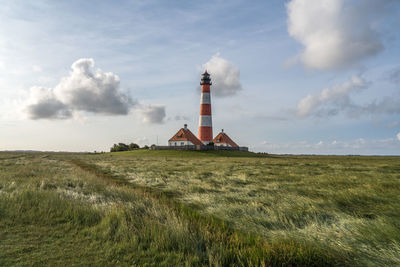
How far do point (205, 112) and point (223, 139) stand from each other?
58.1 feet

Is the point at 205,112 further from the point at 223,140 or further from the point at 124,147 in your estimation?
the point at 124,147

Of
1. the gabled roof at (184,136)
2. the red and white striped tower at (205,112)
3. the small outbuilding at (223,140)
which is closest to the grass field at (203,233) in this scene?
the red and white striped tower at (205,112)

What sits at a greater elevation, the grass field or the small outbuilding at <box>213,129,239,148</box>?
the small outbuilding at <box>213,129,239,148</box>

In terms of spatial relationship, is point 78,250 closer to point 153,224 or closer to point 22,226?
point 153,224

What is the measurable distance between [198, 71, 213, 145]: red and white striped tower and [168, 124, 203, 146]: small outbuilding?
346cm

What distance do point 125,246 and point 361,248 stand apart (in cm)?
468

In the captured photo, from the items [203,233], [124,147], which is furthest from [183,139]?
[203,233]

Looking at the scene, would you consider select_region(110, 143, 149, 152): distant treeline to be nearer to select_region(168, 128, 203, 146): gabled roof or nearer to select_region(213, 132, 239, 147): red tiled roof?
select_region(168, 128, 203, 146): gabled roof

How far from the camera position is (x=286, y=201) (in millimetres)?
8734

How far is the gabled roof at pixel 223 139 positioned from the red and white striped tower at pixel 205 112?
11.7m

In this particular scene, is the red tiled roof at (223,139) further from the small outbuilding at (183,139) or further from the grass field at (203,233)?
the grass field at (203,233)

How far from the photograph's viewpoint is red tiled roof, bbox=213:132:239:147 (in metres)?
76.1

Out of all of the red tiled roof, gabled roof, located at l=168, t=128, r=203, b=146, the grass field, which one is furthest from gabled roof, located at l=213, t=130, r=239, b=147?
the grass field

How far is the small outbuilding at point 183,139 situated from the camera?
6791 cm
